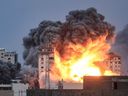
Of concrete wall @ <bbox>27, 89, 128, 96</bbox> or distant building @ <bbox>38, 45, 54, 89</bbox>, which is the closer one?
concrete wall @ <bbox>27, 89, 128, 96</bbox>

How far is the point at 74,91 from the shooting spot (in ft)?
331

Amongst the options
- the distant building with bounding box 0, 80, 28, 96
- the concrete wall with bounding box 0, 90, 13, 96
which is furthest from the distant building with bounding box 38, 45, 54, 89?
the concrete wall with bounding box 0, 90, 13, 96

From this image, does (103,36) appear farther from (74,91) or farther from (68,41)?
(74,91)

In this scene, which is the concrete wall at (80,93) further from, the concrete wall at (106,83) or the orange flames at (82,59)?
the orange flames at (82,59)

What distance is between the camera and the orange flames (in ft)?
424

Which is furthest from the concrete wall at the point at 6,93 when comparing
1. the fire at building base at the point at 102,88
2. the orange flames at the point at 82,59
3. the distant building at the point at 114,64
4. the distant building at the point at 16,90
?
the fire at building base at the point at 102,88

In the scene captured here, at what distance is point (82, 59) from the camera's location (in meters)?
130

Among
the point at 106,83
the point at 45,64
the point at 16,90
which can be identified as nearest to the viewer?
the point at 106,83

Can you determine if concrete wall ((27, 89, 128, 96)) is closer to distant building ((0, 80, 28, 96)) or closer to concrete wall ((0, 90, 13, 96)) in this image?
concrete wall ((0, 90, 13, 96))

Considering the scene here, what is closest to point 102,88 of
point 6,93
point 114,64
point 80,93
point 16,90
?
point 80,93

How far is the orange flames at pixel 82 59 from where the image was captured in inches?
5089

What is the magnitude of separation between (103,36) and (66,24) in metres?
9.29

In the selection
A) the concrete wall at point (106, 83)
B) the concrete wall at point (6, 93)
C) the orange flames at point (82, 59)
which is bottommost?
the concrete wall at point (6, 93)

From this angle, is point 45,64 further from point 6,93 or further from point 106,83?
point 106,83
